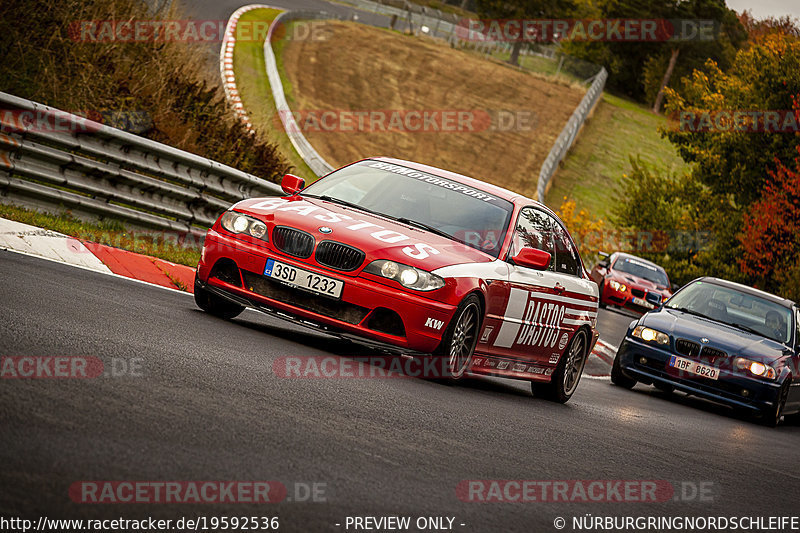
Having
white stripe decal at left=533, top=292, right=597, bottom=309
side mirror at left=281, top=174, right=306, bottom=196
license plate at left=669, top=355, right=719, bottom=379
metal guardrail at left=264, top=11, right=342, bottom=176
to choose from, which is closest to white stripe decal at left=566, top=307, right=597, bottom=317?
white stripe decal at left=533, top=292, right=597, bottom=309

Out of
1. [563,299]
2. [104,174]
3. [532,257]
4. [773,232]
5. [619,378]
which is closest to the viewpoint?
[532,257]

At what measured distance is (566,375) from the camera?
10227mm

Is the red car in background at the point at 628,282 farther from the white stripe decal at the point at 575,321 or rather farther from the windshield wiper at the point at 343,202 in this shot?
the windshield wiper at the point at 343,202

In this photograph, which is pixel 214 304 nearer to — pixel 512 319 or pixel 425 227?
pixel 425 227

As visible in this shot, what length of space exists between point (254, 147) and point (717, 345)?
7.02m

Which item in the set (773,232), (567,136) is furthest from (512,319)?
(567,136)

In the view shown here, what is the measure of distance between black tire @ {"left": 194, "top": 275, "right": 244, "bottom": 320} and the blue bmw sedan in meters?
5.80

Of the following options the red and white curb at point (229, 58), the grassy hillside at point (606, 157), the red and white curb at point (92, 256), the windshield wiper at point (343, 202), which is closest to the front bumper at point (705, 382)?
the windshield wiper at point (343, 202)

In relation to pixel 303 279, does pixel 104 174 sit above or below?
below

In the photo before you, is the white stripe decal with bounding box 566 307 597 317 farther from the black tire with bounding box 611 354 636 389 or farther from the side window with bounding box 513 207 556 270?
the black tire with bounding box 611 354 636 389

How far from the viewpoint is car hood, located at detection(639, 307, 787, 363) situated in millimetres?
12578

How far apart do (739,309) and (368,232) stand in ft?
23.8

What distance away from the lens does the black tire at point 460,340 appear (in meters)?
7.97

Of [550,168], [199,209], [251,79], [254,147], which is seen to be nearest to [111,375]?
[199,209]
